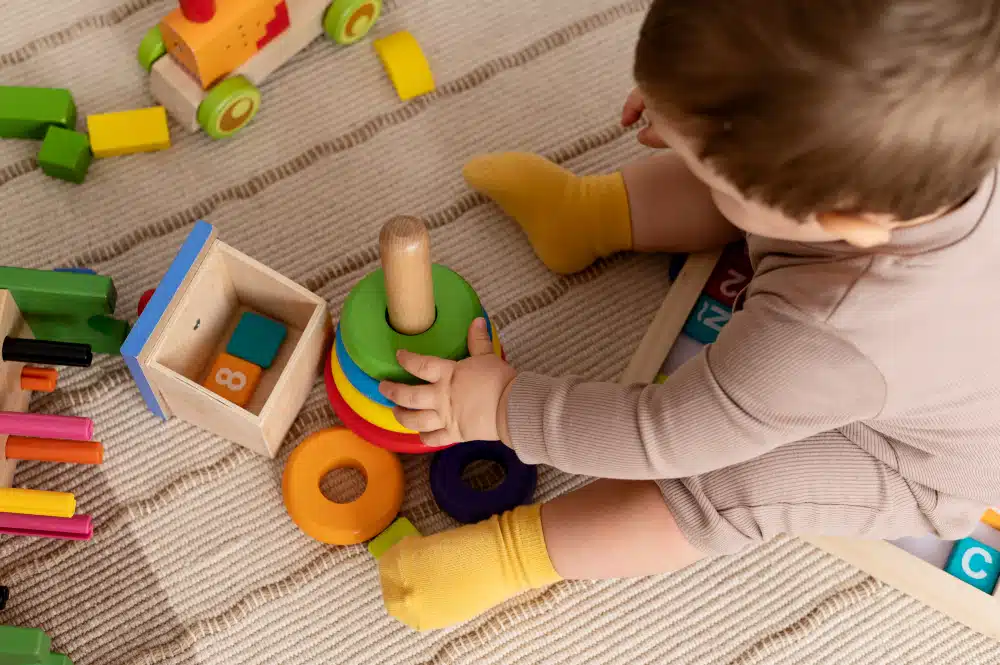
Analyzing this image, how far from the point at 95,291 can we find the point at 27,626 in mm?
284

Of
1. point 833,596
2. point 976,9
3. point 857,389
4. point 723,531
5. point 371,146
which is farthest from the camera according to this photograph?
point 371,146

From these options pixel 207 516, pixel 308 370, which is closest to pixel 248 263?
pixel 308 370

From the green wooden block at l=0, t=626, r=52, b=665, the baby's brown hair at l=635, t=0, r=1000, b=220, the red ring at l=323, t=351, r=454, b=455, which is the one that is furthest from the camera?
the red ring at l=323, t=351, r=454, b=455

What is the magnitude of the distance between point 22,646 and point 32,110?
52cm

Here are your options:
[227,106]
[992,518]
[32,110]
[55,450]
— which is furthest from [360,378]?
[992,518]

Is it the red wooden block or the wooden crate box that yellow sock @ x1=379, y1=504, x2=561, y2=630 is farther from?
the red wooden block

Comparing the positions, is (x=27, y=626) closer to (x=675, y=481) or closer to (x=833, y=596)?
(x=675, y=481)

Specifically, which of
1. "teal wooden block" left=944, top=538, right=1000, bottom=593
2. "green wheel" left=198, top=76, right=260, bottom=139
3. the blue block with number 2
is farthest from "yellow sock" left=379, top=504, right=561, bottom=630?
"green wheel" left=198, top=76, right=260, bottom=139

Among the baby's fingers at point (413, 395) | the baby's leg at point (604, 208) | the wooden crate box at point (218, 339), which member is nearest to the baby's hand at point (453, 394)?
the baby's fingers at point (413, 395)

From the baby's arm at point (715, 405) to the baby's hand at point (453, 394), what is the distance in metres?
0.02

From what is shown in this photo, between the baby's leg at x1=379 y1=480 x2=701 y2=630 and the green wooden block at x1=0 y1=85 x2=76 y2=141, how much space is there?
1.81ft

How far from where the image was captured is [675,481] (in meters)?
0.74

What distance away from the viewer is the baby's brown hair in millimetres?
470

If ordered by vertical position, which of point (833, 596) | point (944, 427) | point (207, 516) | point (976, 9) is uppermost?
point (976, 9)
